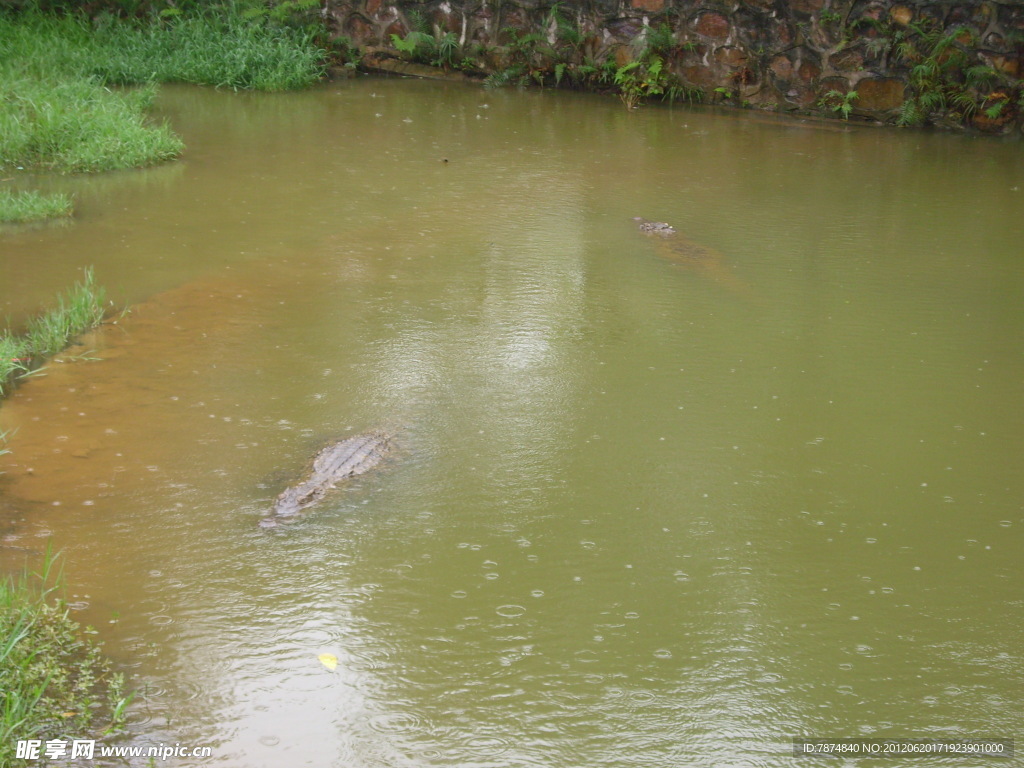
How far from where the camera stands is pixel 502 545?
409 centimetres

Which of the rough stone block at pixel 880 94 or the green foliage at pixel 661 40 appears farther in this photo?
the green foliage at pixel 661 40

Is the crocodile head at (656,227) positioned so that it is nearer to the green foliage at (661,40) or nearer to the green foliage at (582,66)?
the green foliage at (582,66)

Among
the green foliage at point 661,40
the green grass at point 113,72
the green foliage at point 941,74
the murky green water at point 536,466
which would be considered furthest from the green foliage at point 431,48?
the murky green water at point 536,466

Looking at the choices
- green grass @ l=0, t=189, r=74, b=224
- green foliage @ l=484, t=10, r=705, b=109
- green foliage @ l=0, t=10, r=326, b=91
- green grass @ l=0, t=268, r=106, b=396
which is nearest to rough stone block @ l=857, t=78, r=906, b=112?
green foliage @ l=484, t=10, r=705, b=109

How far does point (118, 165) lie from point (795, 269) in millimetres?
5545

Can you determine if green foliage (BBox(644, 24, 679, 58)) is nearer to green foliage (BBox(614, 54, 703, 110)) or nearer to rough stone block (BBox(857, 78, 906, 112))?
green foliage (BBox(614, 54, 703, 110))

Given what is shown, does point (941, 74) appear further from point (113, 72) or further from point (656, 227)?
point (113, 72)

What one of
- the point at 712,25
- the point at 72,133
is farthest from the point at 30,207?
the point at 712,25

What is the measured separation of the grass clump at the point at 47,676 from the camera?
307 cm

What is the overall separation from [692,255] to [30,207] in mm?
4705

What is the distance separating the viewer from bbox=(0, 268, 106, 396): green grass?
5.21 metres

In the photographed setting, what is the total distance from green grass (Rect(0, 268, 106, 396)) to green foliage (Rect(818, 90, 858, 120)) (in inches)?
331

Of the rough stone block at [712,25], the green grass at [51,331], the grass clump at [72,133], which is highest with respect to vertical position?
the rough stone block at [712,25]

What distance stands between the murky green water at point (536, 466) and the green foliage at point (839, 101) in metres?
3.14
